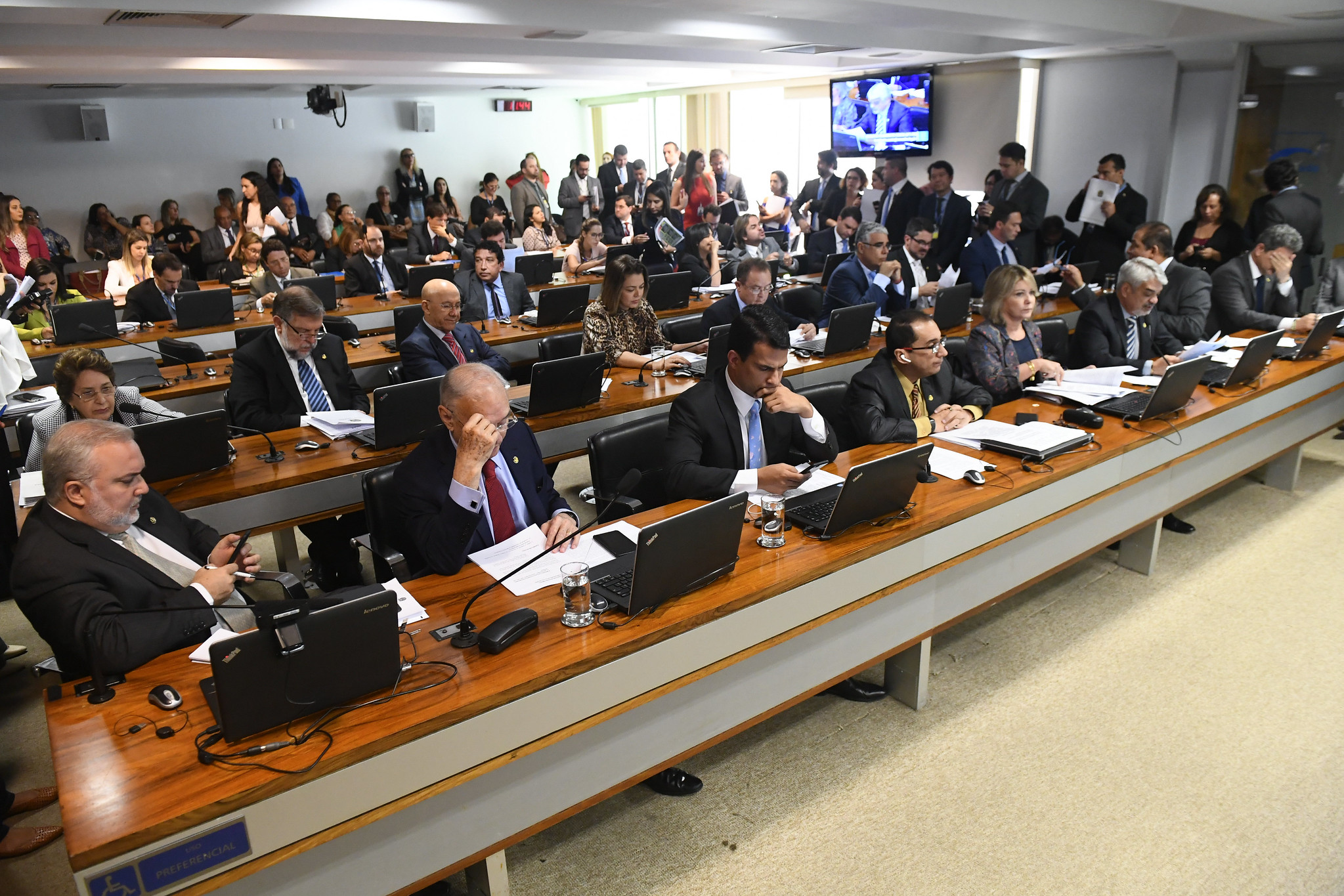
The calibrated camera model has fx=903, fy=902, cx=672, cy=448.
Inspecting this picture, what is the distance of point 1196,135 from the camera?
8.77 meters

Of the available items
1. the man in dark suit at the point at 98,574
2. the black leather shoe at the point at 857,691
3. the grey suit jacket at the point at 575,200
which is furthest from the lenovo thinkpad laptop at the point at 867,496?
the grey suit jacket at the point at 575,200

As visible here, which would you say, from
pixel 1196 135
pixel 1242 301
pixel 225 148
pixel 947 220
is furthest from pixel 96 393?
pixel 225 148

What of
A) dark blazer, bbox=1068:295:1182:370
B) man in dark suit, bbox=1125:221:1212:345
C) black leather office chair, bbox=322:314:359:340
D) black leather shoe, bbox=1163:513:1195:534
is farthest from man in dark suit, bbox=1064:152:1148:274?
black leather office chair, bbox=322:314:359:340

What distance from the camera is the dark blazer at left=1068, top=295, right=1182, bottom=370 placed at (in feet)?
14.9

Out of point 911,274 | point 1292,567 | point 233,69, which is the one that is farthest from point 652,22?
point 1292,567

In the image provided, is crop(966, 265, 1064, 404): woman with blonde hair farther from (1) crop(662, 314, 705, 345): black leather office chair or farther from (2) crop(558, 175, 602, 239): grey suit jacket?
(2) crop(558, 175, 602, 239): grey suit jacket

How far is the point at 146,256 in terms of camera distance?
7.86 meters

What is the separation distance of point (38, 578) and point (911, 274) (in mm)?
5459

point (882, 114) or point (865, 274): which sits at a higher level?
point (882, 114)

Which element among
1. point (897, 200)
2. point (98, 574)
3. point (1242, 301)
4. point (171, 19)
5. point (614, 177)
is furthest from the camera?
point (614, 177)

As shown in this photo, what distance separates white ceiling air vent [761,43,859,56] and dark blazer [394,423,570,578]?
6729mm

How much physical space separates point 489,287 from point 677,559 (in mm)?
4522

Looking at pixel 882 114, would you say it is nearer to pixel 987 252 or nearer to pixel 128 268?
pixel 987 252

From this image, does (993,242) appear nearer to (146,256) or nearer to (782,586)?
(782,586)
